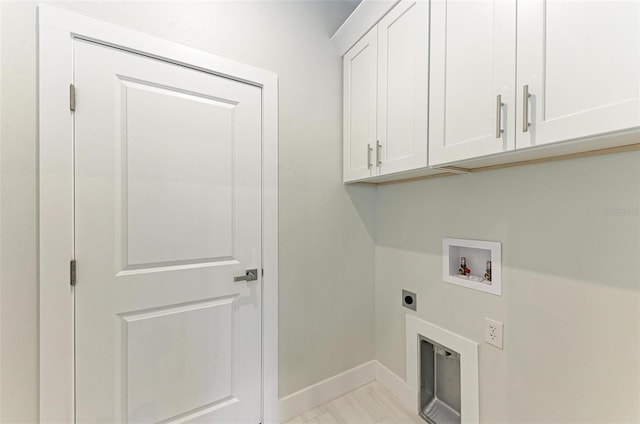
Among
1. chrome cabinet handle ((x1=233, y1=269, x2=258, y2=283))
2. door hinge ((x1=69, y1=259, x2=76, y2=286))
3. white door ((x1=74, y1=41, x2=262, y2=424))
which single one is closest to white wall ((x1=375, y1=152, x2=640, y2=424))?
chrome cabinet handle ((x1=233, y1=269, x2=258, y2=283))

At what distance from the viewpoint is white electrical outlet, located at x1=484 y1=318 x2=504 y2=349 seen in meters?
1.23

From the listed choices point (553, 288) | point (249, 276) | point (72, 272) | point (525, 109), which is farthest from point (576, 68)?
point (72, 272)

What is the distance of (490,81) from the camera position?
38.6 inches

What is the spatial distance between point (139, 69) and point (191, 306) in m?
1.16

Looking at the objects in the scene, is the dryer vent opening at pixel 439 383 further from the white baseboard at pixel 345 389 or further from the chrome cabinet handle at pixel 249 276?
the chrome cabinet handle at pixel 249 276

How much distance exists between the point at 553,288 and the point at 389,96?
3.80 feet

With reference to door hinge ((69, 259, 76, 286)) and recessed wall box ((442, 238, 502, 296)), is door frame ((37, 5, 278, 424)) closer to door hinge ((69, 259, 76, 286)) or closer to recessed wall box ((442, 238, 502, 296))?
door hinge ((69, 259, 76, 286))

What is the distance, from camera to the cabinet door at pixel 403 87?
4.05 ft

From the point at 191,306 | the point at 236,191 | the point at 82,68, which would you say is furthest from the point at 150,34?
the point at 191,306

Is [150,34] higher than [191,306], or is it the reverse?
[150,34]

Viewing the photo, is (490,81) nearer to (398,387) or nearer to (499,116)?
(499,116)

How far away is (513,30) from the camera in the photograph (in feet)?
2.96

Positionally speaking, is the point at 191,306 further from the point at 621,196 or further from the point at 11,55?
the point at 621,196

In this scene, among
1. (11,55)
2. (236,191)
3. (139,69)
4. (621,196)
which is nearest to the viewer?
(621,196)
